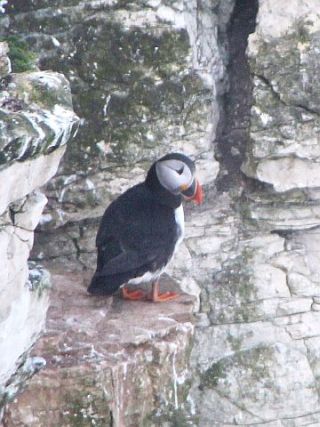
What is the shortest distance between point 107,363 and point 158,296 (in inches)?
36.0

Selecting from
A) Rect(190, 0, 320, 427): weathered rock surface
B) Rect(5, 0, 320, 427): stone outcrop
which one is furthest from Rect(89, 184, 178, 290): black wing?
Rect(190, 0, 320, 427): weathered rock surface

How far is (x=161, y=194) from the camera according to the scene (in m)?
6.62

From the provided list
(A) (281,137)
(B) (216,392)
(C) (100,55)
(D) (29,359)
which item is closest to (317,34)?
(A) (281,137)

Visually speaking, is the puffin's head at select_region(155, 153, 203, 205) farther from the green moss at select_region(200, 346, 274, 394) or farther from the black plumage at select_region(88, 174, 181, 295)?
the green moss at select_region(200, 346, 274, 394)

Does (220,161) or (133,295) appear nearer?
(133,295)

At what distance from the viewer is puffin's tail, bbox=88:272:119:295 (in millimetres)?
6429

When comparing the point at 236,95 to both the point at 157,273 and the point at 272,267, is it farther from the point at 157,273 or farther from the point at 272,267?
the point at 157,273

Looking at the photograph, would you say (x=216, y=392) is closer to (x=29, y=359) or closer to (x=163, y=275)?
(x=163, y=275)

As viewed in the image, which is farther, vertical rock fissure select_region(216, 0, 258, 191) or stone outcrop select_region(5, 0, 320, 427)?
vertical rock fissure select_region(216, 0, 258, 191)

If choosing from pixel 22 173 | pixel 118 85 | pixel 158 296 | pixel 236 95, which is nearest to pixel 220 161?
pixel 236 95

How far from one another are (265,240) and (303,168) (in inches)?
19.2

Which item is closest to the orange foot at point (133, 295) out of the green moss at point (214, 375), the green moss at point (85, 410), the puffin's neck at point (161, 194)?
the puffin's neck at point (161, 194)

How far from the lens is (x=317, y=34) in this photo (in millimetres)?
7203

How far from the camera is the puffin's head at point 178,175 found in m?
6.58
